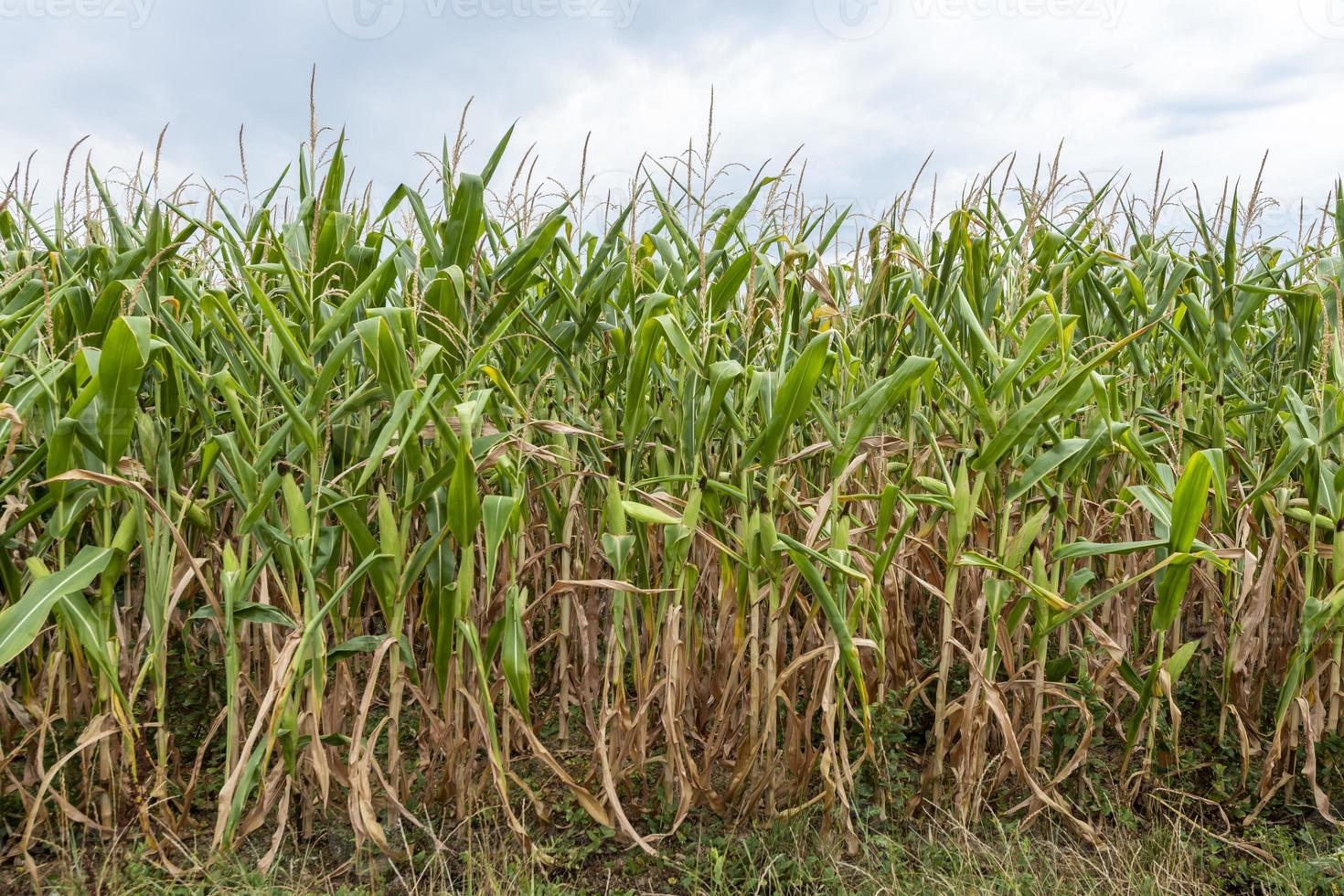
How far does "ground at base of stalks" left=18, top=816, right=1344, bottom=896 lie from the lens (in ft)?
6.55

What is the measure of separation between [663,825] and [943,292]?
159 centimetres

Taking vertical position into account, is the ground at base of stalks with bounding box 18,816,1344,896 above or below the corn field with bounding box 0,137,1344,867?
below

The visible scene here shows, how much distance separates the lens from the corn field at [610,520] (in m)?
1.90

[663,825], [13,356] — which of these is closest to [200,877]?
[663,825]

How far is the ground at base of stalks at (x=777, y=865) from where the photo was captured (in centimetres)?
200

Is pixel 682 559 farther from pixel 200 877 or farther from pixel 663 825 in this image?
pixel 200 877

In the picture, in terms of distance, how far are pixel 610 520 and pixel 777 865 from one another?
3.04 ft

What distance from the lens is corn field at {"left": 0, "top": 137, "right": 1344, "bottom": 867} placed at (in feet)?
6.25

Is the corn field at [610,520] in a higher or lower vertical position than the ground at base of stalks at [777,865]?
higher

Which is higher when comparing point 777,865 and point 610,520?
point 610,520

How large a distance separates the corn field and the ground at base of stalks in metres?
0.09

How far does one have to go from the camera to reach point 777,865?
2094 mm

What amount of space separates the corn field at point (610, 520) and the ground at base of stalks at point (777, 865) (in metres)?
0.09

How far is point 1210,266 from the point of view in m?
2.63
